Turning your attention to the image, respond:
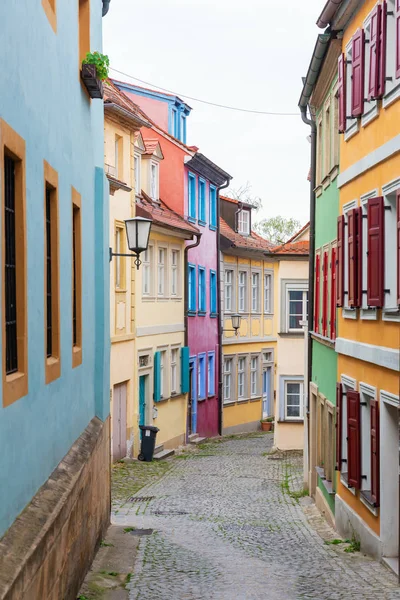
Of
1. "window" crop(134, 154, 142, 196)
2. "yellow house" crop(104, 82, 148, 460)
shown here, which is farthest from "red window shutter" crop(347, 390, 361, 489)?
"window" crop(134, 154, 142, 196)

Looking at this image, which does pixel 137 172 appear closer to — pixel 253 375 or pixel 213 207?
pixel 213 207

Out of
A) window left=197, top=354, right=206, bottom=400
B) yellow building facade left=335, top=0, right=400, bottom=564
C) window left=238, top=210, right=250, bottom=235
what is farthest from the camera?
window left=238, top=210, right=250, bottom=235

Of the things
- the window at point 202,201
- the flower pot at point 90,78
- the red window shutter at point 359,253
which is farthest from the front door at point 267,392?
the flower pot at point 90,78

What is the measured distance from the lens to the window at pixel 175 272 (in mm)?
32844

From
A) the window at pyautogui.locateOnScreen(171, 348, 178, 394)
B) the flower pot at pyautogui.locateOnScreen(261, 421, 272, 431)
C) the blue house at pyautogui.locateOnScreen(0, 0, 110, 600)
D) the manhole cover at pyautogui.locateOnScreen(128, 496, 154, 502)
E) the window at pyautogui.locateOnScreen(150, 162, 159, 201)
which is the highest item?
the window at pyautogui.locateOnScreen(150, 162, 159, 201)

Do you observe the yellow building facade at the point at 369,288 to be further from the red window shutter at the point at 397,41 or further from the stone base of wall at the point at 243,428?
the stone base of wall at the point at 243,428

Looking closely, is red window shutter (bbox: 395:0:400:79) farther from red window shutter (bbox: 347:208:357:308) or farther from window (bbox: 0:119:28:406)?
window (bbox: 0:119:28:406)

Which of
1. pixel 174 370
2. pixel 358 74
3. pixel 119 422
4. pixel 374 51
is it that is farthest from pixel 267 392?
pixel 374 51

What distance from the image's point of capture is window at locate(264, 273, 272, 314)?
1762 inches

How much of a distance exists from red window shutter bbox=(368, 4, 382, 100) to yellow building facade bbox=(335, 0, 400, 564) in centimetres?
2

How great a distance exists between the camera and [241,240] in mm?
41906

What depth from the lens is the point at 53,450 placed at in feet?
29.1

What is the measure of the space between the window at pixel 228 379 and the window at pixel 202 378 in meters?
3.24

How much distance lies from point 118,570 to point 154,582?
0.69 metres
